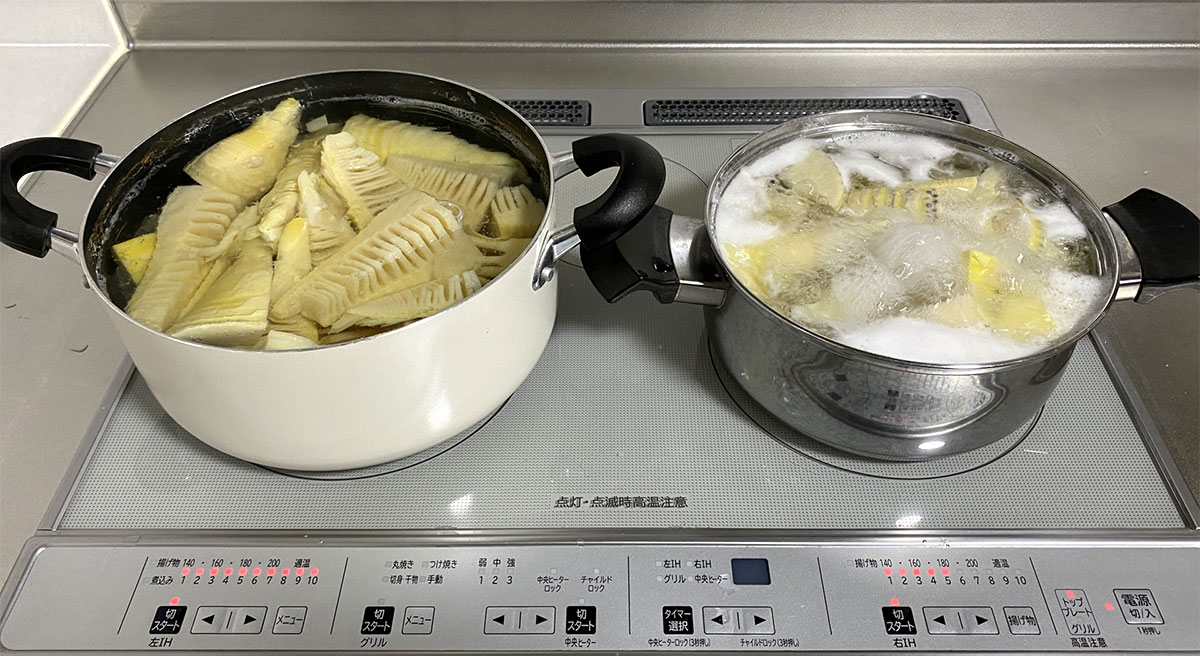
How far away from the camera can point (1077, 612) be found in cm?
50

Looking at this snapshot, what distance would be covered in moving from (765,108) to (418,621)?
0.66 metres

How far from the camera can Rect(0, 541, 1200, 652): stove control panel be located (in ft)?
1.62

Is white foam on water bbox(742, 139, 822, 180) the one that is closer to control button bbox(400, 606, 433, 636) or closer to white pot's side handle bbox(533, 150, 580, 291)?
white pot's side handle bbox(533, 150, 580, 291)

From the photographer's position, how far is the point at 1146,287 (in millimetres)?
548

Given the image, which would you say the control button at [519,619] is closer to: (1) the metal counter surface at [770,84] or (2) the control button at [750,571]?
(2) the control button at [750,571]

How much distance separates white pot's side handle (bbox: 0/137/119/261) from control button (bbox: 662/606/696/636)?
0.44 metres

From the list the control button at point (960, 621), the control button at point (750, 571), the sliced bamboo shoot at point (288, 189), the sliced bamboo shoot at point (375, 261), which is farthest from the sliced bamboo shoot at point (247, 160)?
the control button at point (960, 621)

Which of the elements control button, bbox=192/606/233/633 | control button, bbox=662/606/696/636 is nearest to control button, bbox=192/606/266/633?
control button, bbox=192/606/233/633

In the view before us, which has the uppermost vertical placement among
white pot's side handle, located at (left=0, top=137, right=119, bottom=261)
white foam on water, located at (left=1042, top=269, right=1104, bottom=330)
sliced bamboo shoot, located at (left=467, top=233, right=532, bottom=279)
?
white pot's side handle, located at (left=0, top=137, right=119, bottom=261)

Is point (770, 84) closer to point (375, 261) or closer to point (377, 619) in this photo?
point (375, 261)

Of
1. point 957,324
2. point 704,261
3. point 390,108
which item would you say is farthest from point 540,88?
point 957,324

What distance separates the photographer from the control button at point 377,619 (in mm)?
499

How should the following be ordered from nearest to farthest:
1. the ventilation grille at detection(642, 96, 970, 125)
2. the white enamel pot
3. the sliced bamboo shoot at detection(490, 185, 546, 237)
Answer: the white enamel pot, the sliced bamboo shoot at detection(490, 185, 546, 237), the ventilation grille at detection(642, 96, 970, 125)

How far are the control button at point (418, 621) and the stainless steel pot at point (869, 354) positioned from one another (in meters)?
0.24
